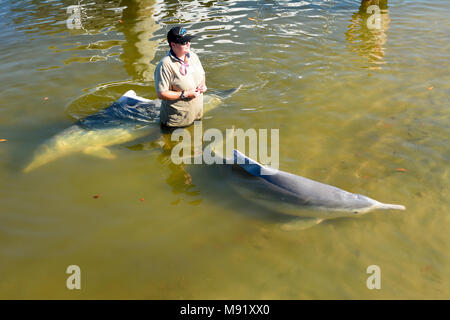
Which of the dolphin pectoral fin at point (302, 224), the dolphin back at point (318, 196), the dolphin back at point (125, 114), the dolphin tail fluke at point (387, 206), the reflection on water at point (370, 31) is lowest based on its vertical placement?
the dolphin pectoral fin at point (302, 224)

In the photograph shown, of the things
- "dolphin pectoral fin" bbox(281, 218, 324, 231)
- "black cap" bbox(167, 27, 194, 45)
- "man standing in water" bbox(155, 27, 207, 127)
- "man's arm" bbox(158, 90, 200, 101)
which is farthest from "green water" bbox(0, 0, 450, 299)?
→ "black cap" bbox(167, 27, 194, 45)

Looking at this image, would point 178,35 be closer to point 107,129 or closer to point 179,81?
point 179,81

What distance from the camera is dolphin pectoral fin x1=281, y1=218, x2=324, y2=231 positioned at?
468cm

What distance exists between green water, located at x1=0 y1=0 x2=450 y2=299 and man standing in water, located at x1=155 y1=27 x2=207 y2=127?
0.78m

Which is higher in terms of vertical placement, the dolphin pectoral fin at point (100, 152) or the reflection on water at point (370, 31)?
the reflection on water at point (370, 31)

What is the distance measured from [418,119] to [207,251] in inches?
192

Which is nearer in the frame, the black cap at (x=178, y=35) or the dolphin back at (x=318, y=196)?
the dolphin back at (x=318, y=196)

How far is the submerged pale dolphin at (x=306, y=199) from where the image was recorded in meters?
4.62

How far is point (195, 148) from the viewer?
6.59 metres

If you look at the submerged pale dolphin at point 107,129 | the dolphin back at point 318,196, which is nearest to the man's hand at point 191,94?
the submerged pale dolphin at point 107,129

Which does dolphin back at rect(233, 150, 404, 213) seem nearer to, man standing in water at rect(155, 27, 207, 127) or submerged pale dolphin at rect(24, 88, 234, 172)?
man standing in water at rect(155, 27, 207, 127)

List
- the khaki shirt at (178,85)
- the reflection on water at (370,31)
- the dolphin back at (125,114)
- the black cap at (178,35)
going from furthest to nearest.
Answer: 1. the reflection on water at (370,31)
2. the dolphin back at (125,114)
3. the khaki shirt at (178,85)
4. the black cap at (178,35)

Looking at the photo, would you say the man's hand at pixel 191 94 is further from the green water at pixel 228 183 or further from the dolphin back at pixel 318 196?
the dolphin back at pixel 318 196
